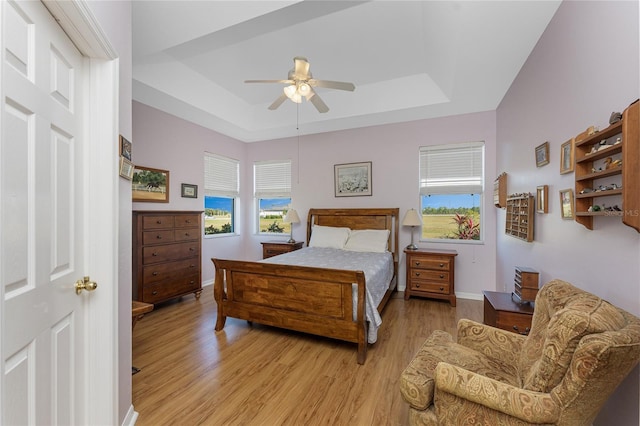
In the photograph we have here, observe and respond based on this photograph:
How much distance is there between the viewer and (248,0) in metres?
1.90

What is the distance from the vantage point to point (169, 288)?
371 cm

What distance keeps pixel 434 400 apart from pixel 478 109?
3.90 meters

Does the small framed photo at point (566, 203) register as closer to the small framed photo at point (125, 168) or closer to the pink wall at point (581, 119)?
the pink wall at point (581, 119)

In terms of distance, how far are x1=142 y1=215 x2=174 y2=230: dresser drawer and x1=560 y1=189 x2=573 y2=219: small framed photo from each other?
4.07 meters

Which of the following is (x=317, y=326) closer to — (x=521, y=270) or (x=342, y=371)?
(x=342, y=371)

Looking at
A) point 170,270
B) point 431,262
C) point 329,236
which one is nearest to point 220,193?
point 170,270

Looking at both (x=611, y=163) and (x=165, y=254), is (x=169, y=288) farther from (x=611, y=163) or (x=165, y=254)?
(x=611, y=163)

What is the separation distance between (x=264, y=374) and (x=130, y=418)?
897mm

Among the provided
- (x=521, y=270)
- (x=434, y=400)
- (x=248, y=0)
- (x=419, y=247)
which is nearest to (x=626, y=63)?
(x=521, y=270)

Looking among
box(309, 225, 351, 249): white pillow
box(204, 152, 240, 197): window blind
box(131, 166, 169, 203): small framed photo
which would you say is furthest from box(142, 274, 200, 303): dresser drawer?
box(309, 225, 351, 249): white pillow

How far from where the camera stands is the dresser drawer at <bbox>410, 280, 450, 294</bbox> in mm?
3885

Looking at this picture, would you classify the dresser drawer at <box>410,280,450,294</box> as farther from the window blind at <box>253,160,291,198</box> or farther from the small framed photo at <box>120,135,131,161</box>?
the small framed photo at <box>120,135,131,161</box>

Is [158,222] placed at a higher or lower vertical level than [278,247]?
higher

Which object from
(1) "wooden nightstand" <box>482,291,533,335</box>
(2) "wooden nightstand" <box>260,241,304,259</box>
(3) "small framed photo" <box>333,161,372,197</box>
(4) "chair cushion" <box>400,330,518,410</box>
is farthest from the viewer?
(2) "wooden nightstand" <box>260,241,304,259</box>
